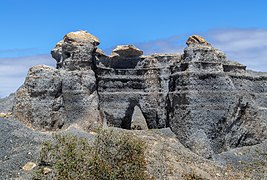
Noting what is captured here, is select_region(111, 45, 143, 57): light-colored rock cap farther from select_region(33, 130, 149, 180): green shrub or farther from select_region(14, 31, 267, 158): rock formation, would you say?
select_region(33, 130, 149, 180): green shrub

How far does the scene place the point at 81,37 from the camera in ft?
116

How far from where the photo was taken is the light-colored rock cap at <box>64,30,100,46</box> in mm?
34875

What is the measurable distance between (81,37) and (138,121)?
9126 mm

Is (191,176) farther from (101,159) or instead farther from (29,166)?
(29,166)

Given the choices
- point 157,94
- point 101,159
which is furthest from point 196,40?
point 101,159

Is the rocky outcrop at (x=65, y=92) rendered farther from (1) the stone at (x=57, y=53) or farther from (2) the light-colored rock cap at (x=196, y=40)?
(2) the light-colored rock cap at (x=196, y=40)

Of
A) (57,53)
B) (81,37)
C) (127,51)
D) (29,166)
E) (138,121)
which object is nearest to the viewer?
(29,166)

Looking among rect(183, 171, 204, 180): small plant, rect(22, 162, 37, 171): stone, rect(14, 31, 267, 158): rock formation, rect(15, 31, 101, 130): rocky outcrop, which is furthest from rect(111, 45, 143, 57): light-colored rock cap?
rect(22, 162, 37, 171): stone

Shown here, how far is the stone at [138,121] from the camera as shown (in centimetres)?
3750

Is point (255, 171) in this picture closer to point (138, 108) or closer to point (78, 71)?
point (138, 108)

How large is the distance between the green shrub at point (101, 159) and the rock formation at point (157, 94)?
1157 cm

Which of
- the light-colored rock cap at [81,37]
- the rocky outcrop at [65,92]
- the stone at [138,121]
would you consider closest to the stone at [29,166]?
the rocky outcrop at [65,92]

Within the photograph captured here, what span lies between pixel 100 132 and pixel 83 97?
40.7 feet

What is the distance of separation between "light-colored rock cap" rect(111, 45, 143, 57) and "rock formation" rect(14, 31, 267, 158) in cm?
13
